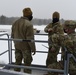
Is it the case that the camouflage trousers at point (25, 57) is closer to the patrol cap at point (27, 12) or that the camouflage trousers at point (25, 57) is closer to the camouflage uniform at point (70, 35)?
the patrol cap at point (27, 12)

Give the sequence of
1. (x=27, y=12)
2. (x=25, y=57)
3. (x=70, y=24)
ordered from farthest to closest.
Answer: (x=25, y=57) < (x=27, y=12) < (x=70, y=24)

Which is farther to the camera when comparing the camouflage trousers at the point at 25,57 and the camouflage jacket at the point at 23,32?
the camouflage trousers at the point at 25,57

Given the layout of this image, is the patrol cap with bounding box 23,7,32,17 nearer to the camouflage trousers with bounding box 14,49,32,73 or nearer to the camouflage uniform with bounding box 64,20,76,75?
the camouflage trousers with bounding box 14,49,32,73

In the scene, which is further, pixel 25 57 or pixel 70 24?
pixel 25 57

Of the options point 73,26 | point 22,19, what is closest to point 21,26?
point 22,19

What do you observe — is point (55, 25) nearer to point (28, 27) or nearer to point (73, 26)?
point (28, 27)

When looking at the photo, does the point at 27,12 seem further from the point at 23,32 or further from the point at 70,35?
the point at 70,35

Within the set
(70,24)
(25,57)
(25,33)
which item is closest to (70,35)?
(70,24)

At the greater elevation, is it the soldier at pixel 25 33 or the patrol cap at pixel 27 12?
the patrol cap at pixel 27 12

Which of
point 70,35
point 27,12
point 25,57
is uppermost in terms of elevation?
point 27,12

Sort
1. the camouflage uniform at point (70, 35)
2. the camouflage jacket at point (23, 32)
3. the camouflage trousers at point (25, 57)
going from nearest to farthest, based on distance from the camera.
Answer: the camouflage uniform at point (70, 35) → the camouflage jacket at point (23, 32) → the camouflage trousers at point (25, 57)

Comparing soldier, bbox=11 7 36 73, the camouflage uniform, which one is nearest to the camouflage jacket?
soldier, bbox=11 7 36 73

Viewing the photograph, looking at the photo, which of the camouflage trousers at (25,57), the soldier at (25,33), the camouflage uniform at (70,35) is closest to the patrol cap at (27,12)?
the soldier at (25,33)

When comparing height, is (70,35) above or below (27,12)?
below
